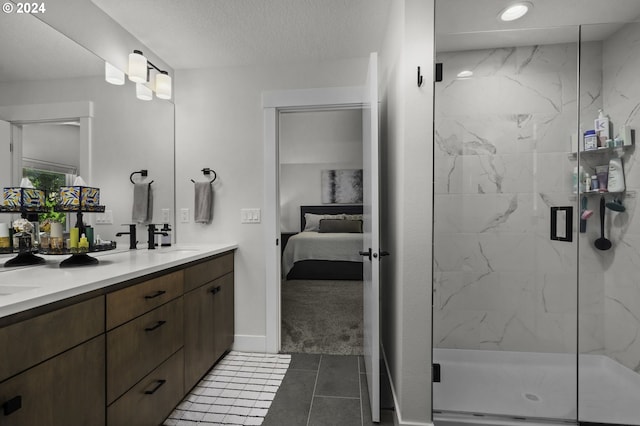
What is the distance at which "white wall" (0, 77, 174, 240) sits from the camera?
1.52 metres

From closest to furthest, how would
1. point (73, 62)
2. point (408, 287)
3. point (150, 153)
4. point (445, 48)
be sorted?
point (408, 287) < point (73, 62) < point (445, 48) < point (150, 153)

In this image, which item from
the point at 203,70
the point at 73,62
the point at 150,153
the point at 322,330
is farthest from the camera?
the point at 322,330

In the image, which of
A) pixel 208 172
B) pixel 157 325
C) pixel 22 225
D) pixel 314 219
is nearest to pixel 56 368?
pixel 157 325

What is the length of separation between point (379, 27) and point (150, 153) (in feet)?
6.33

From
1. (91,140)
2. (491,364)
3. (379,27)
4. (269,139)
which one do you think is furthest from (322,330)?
(379,27)

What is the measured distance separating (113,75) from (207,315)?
1706mm

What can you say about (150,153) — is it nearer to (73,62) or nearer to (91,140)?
(91,140)

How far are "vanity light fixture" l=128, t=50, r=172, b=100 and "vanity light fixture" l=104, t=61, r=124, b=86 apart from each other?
0.08m

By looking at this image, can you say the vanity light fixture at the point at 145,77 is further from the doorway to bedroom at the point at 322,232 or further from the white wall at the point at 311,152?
the white wall at the point at 311,152

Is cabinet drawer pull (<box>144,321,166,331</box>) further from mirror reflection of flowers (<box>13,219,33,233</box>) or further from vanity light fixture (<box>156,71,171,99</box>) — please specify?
vanity light fixture (<box>156,71,171,99</box>)

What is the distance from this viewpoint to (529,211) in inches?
74.1

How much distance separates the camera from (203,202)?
2.42 metres

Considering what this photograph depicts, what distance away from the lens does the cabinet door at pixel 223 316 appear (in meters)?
2.09

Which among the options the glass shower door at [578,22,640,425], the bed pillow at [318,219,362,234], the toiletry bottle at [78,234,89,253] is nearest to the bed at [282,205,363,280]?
the bed pillow at [318,219,362,234]
